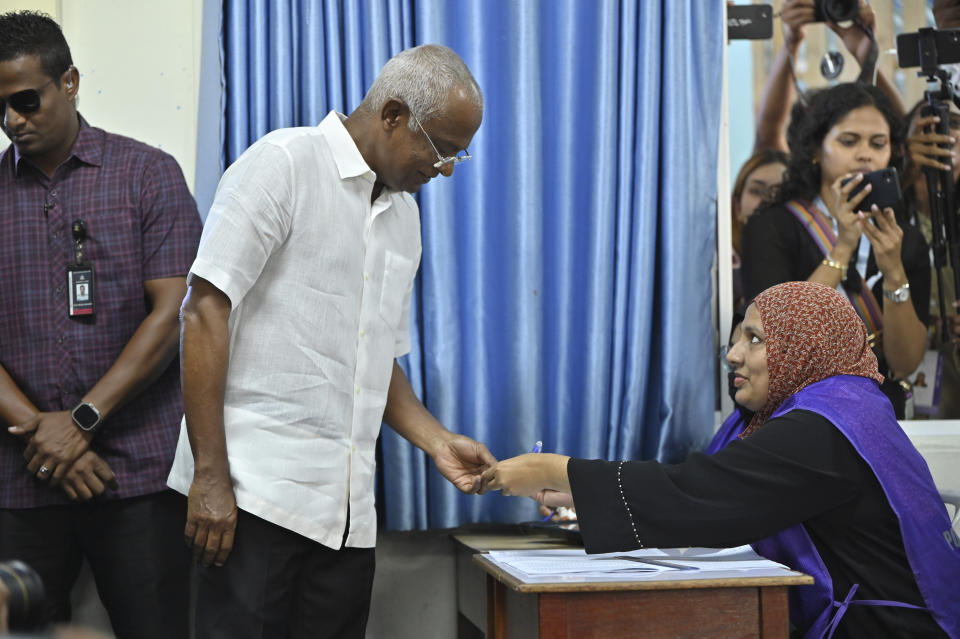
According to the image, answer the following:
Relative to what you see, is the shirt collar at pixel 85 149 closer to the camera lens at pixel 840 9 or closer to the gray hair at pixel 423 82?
the gray hair at pixel 423 82

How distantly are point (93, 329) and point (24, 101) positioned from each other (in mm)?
540

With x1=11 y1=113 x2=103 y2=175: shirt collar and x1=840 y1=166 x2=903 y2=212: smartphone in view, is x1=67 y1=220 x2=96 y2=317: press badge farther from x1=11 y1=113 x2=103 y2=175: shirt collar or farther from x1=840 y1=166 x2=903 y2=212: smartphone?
x1=840 y1=166 x2=903 y2=212: smartphone

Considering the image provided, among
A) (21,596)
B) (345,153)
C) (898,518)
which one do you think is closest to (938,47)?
(898,518)

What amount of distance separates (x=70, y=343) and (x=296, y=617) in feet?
2.87

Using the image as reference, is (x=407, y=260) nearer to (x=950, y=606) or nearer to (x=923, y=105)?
(x=950, y=606)

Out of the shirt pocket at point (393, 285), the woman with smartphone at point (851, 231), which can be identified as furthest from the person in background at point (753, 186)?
the shirt pocket at point (393, 285)

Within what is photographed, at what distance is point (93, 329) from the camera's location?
236cm

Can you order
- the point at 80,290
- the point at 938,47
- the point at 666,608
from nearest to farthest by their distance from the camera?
the point at 666,608, the point at 80,290, the point at 938,47

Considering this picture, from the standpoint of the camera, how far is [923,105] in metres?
3.10

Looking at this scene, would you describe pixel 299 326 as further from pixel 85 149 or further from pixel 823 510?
pixel 823 510

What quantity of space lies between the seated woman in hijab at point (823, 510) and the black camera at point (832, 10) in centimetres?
151

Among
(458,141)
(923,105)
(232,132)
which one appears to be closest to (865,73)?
(923,105)

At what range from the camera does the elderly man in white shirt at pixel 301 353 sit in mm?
1790

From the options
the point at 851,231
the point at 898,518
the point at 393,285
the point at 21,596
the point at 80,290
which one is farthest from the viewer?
the point at 851,231
